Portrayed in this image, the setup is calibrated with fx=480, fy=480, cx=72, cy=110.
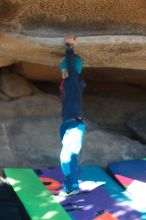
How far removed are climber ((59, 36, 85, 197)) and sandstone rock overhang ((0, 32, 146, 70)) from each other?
0.41 metres

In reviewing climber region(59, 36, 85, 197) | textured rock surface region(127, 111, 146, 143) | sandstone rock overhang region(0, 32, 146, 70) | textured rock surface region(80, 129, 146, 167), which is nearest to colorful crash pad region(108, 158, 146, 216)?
textured rock surface region(80, 129, 146, 167)

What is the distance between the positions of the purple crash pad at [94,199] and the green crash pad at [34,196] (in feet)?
0.25

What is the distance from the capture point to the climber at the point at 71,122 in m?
3.90

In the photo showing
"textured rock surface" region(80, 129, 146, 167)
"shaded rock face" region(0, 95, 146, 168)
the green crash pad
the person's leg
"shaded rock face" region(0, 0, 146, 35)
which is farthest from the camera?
"textured rock surface" region(80, 129, 146, 167)

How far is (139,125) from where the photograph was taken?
5.58m

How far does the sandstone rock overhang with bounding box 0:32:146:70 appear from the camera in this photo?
4.34 metres

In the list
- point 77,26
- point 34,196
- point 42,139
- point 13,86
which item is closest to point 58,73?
point 13,86

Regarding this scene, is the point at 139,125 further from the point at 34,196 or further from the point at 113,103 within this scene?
the point at 34,196

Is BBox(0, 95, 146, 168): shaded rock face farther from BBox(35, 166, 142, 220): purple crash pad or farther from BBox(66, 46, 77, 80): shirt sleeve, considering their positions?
BBox(66, 46, 77, 80): shirt sleeve

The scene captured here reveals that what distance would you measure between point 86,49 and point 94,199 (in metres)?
1.40

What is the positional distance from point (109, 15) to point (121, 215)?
1737 mm

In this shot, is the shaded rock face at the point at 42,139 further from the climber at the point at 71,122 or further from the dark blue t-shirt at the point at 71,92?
the dark blue t-shirt at the point at 71,92

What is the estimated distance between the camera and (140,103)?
615 cm

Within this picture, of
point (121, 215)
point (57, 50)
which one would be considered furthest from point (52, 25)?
point (121, 215)
